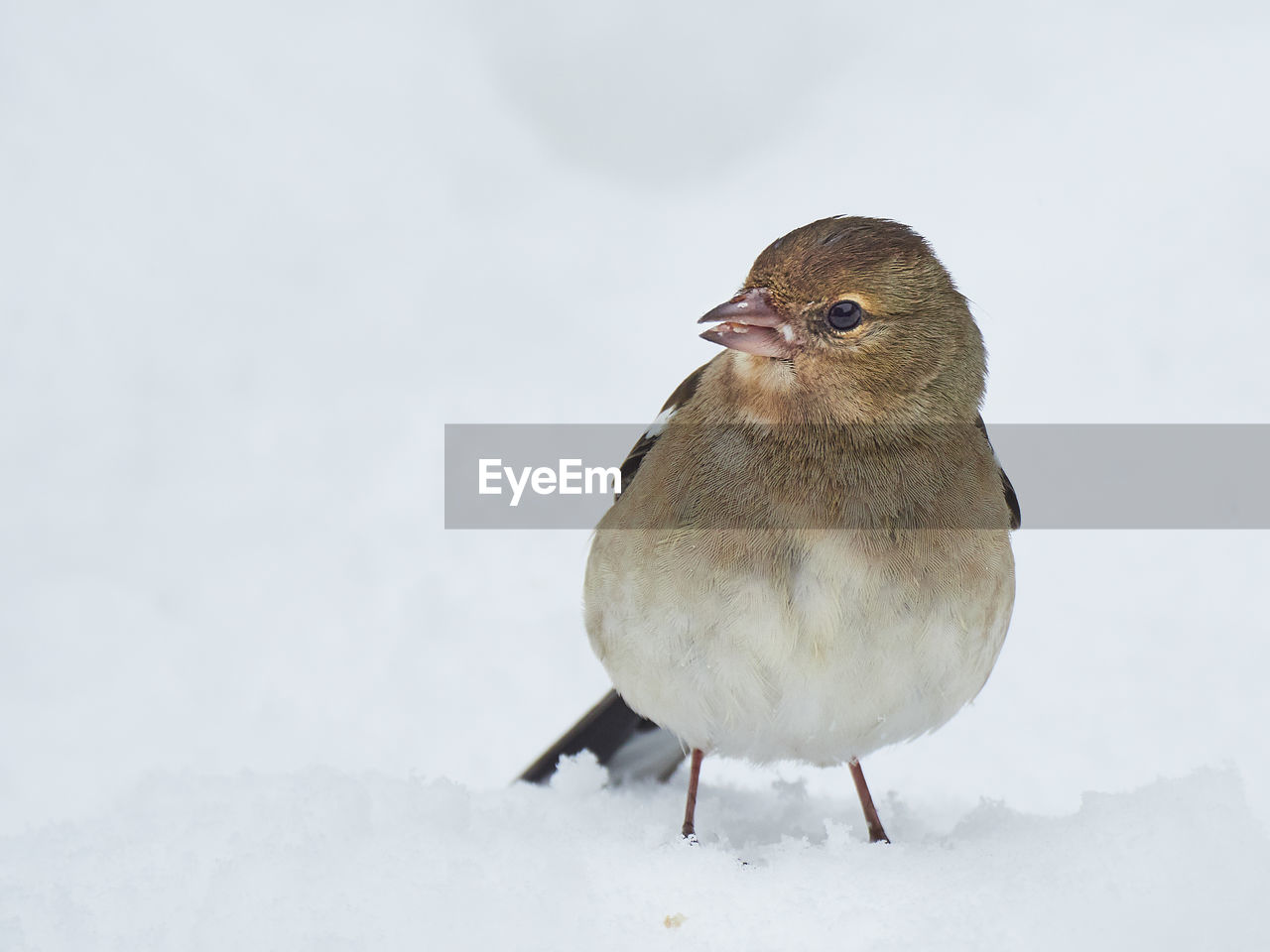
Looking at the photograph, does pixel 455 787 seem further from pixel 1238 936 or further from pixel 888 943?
pixel 1238 936

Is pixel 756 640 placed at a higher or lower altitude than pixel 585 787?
higher

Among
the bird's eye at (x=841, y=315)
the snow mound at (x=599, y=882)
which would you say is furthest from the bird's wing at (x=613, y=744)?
the bird's eye at (x=841, y=315)

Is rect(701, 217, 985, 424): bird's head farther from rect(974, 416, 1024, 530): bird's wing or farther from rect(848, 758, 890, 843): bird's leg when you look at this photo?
rect(848, 758, 890, 843): bird's leg

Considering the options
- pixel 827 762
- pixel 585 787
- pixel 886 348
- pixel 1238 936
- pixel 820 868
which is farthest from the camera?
pixel 585 787

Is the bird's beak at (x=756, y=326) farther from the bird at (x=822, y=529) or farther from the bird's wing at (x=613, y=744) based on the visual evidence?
the bird's wing at (x=613, y=744)

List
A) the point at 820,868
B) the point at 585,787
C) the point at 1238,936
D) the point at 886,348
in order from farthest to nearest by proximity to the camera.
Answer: the point at 585,787
the point at 886,348
the point at 820,868
the point at 1238,936

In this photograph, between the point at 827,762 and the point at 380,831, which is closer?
the point at 380,831

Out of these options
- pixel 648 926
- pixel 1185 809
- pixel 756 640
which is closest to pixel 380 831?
pixel 648 926
